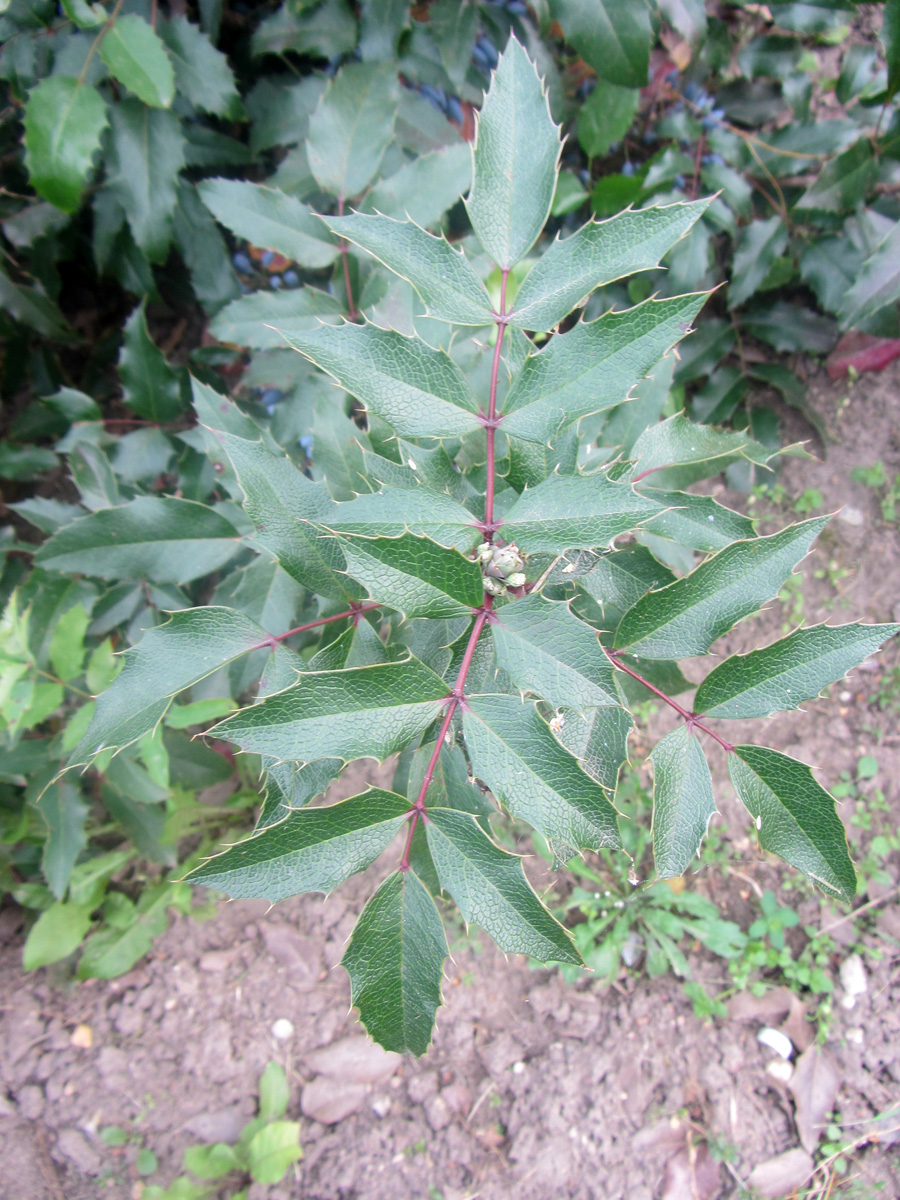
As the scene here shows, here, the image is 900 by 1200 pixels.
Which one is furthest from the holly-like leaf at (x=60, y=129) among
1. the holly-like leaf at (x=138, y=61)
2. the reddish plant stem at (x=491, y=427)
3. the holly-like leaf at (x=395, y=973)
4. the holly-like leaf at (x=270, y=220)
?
the holly-like leaf at (x=395, y=973)

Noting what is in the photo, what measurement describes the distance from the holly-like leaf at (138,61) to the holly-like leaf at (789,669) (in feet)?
4.18

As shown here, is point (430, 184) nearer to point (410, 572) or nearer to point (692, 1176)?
point (410, 572)

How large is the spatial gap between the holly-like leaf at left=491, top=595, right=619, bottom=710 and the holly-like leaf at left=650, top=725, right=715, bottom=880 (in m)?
0.13

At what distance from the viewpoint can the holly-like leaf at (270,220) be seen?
1.29 m

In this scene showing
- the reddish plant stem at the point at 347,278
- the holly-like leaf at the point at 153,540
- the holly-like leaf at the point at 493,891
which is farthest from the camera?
the reddish plant stem at the point at 347,278

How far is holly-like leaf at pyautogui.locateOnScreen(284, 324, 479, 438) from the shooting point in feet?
2.47

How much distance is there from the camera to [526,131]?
0.77 meters

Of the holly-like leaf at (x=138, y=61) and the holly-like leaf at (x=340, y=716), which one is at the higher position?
the holly-like leaf at (x=138, y=61)

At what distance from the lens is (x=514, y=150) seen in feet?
2.55

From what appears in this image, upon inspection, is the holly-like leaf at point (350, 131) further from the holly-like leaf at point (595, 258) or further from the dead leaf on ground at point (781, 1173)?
the dead leaf on ground at point (781, 1173)

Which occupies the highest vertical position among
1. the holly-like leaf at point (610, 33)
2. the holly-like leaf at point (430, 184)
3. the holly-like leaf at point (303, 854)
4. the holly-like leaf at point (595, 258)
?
the holly-like leaf at point (610, 33)

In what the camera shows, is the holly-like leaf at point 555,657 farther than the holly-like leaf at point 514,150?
No

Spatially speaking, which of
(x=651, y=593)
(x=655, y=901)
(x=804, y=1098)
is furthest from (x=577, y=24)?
(x=804, y=1098)

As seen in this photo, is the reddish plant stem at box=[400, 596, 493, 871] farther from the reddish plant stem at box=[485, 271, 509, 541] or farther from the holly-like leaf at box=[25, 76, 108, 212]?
the holly-like leaf at box=[25, 76, 108, 212]
